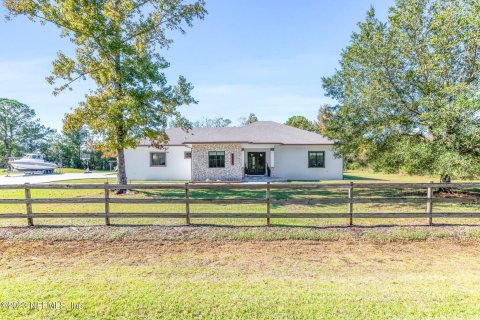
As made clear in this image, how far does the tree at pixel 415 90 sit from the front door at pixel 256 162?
9.96 metres

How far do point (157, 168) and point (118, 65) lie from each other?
11.4 meters

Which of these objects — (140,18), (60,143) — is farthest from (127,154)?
(60,143)

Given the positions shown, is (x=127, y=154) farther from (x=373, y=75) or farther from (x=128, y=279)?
(x=128, y=279)

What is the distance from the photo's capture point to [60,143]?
45.8 metres

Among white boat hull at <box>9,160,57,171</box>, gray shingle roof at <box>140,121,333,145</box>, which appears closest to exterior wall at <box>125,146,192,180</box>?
gray shingle roof at <box>140,121,333,145</box>

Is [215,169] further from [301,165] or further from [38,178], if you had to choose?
[38,178]

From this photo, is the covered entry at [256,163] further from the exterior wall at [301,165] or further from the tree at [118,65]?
the tree at [118,65]

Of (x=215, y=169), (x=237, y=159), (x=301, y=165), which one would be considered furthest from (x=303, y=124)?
(x=215, y=169)

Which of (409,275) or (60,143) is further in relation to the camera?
(60,143)

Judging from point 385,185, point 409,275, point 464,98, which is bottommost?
point 409,275

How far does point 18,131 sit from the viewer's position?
49906 mm

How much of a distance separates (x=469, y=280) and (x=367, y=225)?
3270 mm

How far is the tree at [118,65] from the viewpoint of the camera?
12.5 m

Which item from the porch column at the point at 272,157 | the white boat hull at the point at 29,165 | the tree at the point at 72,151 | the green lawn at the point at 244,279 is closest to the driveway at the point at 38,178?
the white boat hull at the point at 29,165
